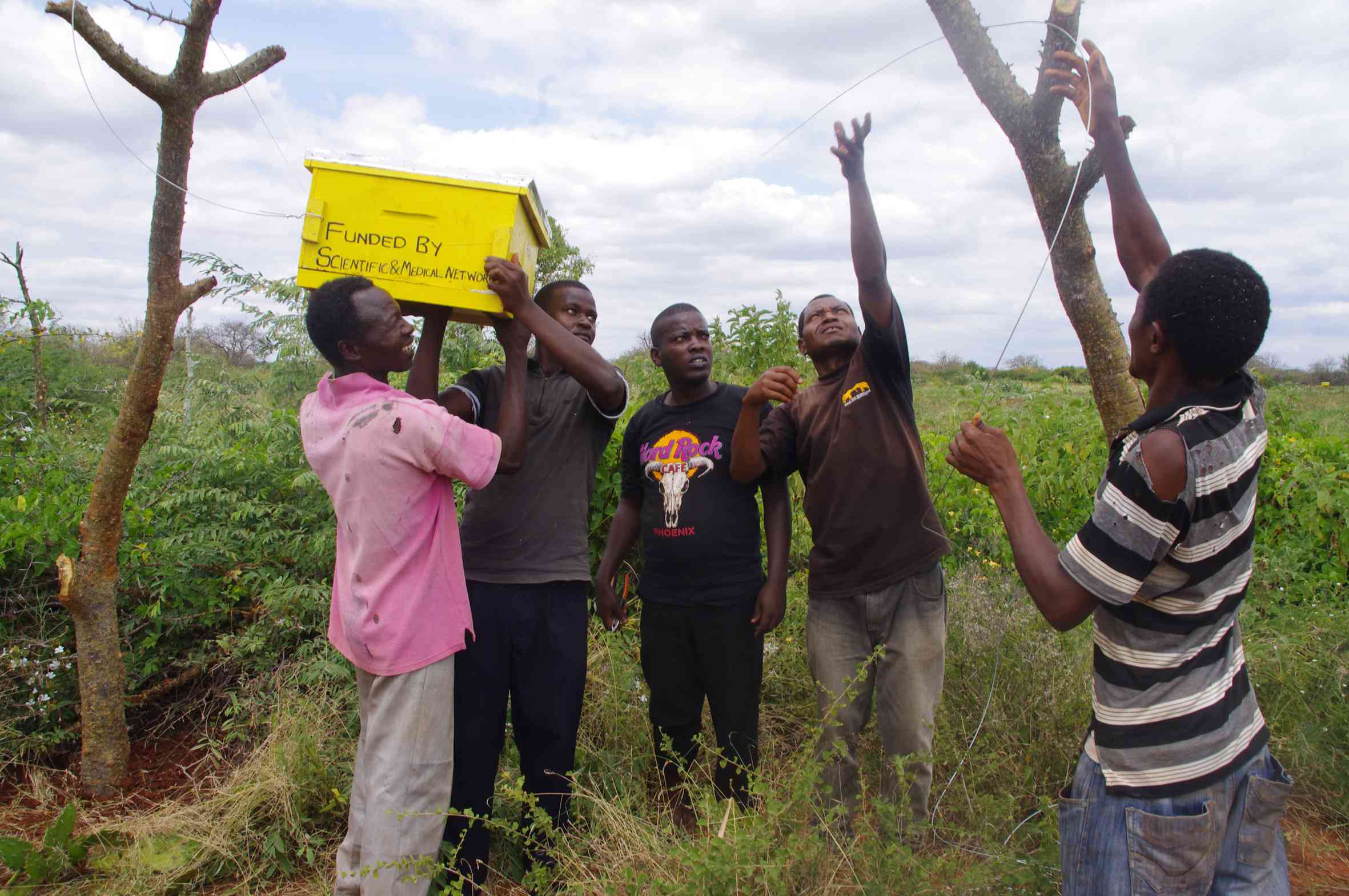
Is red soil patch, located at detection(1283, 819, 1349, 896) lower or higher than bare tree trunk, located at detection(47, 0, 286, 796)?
lower

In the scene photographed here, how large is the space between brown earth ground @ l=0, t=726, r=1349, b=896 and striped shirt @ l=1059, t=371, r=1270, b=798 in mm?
1703

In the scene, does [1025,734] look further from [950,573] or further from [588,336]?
[588,336]

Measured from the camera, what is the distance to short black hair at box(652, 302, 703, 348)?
3172 millimetres

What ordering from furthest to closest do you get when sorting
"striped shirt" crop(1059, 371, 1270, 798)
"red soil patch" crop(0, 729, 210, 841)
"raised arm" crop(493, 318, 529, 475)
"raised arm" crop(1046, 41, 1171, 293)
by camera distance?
"red soil patch" crop(0, 729, 210, 841), "raised arm" crop(493, 318, 529, 475), "raised arm" crop(1046, 41, 1171, 293), "striped shirt" crop(1059, 371, 1270, 798)

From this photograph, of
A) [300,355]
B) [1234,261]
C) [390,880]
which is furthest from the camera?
[300,355]

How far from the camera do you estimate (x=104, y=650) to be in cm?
343

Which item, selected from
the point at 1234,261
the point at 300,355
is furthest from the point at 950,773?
the point at 300,355

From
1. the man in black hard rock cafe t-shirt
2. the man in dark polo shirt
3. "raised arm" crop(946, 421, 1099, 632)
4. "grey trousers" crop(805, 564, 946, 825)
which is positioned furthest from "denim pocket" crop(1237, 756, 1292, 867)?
the man in dark polo shirt

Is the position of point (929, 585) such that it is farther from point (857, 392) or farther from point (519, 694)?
point (519, 694)

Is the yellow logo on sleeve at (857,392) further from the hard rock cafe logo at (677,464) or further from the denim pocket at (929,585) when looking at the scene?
the denim pocket at (929,585)

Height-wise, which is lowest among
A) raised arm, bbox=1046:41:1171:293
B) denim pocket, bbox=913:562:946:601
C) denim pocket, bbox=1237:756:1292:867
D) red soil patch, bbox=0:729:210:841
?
red soil patch, bbox=0:729:210:841

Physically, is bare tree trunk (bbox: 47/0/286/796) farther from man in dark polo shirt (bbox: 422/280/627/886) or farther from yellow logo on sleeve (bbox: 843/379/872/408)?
yellow logo on sleeve (bbox: 843/379/872/408)

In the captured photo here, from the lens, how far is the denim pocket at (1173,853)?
1.63 metres

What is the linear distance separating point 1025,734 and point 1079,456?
7.34 ft
